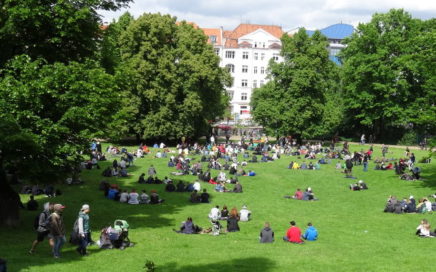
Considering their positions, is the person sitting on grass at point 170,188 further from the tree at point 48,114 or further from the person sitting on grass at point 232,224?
the tree at point 48,114

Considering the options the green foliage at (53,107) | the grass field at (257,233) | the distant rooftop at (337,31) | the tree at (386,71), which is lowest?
the grass field at (257,233)

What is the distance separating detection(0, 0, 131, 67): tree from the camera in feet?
65.4

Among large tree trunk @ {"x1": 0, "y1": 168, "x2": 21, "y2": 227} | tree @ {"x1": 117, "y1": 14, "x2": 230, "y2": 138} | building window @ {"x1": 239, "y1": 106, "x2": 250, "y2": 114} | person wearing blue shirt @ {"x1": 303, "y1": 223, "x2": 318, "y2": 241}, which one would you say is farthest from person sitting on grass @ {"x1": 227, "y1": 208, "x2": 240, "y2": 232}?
building window @ {"x1": 239, "y1": 106, "x2": 250, "y2": 114}

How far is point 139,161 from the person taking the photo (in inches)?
1879

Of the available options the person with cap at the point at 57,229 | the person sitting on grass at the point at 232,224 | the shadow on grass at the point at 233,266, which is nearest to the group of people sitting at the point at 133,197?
the person sitting on grass at the point at 232,224

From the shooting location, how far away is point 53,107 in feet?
66.1

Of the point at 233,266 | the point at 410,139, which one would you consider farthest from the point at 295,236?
the point at 410,139

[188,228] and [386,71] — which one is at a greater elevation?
[386,71]

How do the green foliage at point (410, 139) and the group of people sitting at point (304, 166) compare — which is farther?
the green foliage at point (410, 139)

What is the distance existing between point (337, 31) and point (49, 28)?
11633 centimetres

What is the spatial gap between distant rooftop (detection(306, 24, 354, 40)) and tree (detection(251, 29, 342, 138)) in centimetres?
5912

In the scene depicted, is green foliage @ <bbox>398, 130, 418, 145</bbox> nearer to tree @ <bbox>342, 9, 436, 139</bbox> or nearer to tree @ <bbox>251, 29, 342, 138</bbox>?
Result: tree @ <bbox>342, 9, 436, 139</bbox>

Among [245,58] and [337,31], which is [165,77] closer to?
[245,58]

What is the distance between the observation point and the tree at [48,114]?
18844mm
